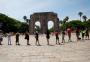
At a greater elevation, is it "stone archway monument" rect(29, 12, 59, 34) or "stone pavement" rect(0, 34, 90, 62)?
"stone archway monument" rect(29, 12, 59, 34)

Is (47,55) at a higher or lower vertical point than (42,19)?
lower

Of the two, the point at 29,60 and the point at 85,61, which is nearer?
the point at 85,61

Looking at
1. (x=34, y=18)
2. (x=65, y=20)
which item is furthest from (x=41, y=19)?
(x=65, y=20)

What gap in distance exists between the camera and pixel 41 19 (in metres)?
62.1

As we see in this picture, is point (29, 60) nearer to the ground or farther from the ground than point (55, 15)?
nearer to the ground

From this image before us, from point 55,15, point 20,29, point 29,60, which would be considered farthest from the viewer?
point 20,29

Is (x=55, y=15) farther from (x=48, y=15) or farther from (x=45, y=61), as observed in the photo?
(x=45, y=61)

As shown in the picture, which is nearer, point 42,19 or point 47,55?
point 47,55

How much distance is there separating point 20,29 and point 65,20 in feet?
96.7

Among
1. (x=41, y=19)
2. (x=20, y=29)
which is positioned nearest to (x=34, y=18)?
(x=41, y=19)

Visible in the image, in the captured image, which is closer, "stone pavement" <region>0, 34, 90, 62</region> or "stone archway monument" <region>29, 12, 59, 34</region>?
"stone pavement" <region>0, 34, 90, 62</region>

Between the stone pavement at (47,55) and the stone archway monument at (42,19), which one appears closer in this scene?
the stone pavement at (47,55)

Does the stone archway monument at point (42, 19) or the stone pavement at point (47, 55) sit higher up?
the stone archway monument at point (42, 19)

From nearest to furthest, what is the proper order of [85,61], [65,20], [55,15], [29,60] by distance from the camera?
[85,61], [29,60], [55,15], [65,20]
